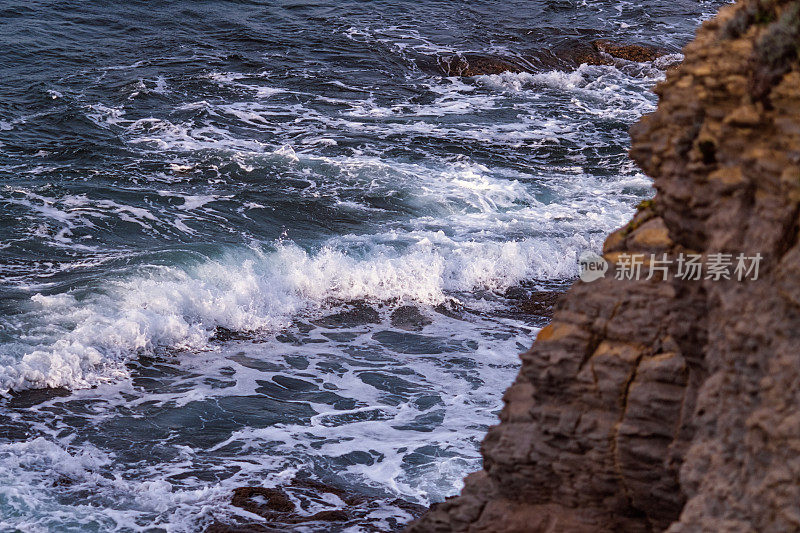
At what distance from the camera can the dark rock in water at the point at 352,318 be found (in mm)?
14328

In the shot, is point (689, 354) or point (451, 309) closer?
point (689, 354)

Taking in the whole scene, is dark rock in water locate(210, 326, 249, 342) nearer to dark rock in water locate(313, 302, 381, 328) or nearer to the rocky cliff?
dark rock in water locate(313, 302, 381, 328)

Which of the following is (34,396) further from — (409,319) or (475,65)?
(475,65)

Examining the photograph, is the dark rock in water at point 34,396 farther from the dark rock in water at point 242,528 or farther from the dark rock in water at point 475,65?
the dark rock in water at point 475,65

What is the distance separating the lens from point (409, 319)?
47.7 feet

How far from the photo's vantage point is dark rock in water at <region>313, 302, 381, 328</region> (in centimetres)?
1433

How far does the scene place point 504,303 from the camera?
1523 cm

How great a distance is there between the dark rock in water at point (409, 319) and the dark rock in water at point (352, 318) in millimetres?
276

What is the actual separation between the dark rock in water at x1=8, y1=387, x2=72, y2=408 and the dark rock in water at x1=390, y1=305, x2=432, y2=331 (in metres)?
4.86

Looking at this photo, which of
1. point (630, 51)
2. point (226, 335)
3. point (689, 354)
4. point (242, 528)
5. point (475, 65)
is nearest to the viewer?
point (689, 354)

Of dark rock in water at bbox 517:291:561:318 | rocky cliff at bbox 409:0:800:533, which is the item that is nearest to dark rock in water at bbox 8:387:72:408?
dark rock in water at bbox 517:291:561:318

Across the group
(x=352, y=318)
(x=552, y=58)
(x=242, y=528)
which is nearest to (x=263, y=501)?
(x=242, y=528)

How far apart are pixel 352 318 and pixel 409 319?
2.85 feet

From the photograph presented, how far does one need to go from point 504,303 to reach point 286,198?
5.69 m
